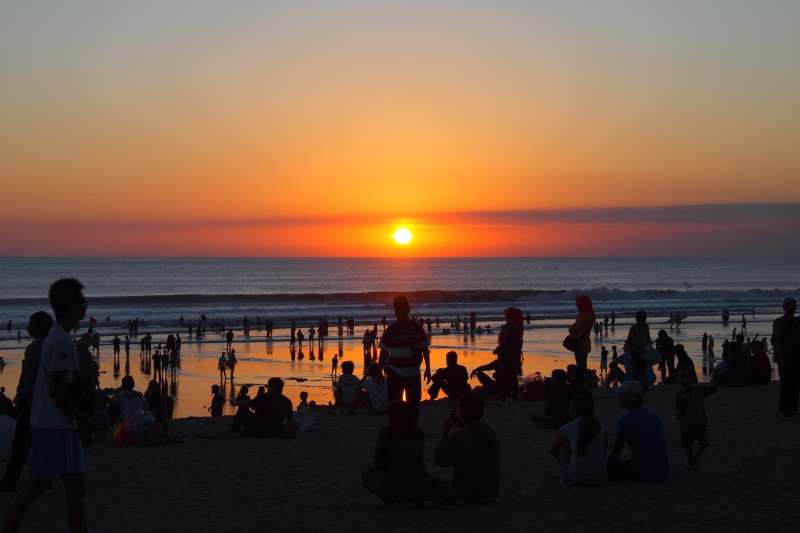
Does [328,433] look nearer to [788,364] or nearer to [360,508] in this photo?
[360,508]

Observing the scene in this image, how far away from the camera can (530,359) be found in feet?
125

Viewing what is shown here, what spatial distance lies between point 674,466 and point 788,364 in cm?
362

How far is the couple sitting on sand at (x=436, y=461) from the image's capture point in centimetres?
796

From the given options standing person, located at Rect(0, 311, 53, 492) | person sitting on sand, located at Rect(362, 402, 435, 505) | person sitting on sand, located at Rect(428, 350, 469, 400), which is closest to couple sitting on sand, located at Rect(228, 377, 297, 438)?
person sitting on sand, located at Rect(428, 350, 469, 400)

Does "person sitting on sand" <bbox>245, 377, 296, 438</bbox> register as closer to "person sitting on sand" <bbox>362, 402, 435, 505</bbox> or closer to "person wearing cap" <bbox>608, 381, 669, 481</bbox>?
"person sitting on sand" <bbox>362, 402, 435, 505</bbox>

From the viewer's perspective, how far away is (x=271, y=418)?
13.2 metres

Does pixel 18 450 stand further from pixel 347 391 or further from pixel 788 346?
pixel 788 346

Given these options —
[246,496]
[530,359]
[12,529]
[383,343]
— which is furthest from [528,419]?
[530,359]

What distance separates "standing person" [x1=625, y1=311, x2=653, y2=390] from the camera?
16.1m

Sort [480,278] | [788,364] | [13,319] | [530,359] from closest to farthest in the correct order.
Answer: [788,364] → [530,359] → [13,319] → [480,278]

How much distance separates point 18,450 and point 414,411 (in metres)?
3.68

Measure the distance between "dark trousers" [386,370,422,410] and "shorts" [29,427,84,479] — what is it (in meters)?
5.65

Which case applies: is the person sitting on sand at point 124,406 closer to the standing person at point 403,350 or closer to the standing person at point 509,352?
the standing person at point 403,350

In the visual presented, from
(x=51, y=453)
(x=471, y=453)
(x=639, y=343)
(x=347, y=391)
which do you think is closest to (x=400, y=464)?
(x=471, y=453)
